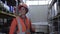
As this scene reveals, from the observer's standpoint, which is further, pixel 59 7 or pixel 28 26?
pixel 59 7

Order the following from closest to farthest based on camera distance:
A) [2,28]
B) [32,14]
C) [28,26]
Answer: [28,26], [2,28], [32,14]

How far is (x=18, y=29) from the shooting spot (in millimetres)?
2062

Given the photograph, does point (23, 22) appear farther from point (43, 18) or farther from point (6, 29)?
point (43, 18)

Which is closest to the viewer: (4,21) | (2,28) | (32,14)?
(2,28)

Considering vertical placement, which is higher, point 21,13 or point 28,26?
point 21,13

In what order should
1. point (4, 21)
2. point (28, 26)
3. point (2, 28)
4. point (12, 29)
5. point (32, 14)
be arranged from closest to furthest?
point (12, 29) < point (28, 26) < point (2, 28) < point (4, 21) < point (32, 14)

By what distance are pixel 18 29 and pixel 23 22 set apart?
0.10m

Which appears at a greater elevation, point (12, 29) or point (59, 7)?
point (59, 7)

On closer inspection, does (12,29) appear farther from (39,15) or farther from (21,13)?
(39,15)

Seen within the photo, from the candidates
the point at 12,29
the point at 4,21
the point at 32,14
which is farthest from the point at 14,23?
the point at 32,14

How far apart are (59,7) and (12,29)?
1495mm

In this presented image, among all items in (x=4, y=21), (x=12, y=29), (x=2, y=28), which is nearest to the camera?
(x=12, y=29)

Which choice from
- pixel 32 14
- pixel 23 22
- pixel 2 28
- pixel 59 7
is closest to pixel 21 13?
pixel 23 22

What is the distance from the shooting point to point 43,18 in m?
5.14
